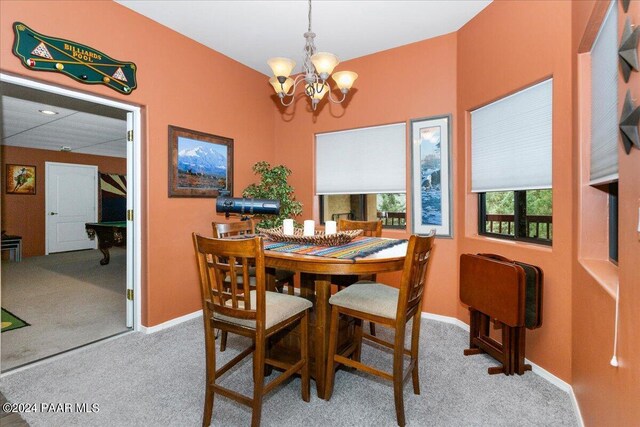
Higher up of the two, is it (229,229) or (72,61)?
(72,61)

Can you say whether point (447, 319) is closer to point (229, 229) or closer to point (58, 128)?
point (229, 229)

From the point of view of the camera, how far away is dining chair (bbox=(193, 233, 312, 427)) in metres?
1.41

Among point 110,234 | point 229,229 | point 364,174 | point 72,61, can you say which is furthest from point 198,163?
point 110,234

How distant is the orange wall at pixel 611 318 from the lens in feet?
3.20

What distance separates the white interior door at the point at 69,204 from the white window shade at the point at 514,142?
26.9 ft

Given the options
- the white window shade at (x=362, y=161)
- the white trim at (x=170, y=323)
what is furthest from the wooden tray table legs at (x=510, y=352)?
the white trim at (x=170, y=323)

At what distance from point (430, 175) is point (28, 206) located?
26.1 feet

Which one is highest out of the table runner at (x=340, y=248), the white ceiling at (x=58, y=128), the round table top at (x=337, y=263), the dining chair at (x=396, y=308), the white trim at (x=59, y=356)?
the white ceiling at (x=58, y=128)

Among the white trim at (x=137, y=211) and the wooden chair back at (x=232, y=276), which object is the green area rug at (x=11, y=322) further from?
the wooden chair back at (x=232, y=276)

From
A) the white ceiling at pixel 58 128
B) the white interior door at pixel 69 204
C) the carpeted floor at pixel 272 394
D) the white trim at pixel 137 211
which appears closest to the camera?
the carpeted floor at pixel 272 394

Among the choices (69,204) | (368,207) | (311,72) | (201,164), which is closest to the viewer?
(311,72)

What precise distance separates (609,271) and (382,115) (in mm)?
2361

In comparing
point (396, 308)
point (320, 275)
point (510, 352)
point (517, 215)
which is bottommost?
point (510, 352)

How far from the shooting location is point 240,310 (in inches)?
58.1
